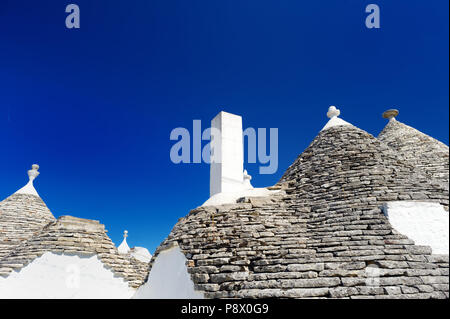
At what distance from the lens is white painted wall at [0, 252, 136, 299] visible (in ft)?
25.4

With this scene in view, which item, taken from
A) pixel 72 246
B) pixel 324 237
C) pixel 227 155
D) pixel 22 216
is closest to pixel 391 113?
pixel 227 155

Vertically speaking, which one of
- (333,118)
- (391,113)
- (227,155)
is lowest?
(227,155)

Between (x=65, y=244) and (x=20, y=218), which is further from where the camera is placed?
(x=20, y=218)

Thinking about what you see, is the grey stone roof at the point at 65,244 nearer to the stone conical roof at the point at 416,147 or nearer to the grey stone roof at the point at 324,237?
the grey stone roof at the point at 324,237

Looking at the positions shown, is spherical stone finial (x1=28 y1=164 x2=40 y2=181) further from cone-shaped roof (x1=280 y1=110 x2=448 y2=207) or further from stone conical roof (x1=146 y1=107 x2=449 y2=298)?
cone-shaped roof (x1=280 y1=110 x2=448 y2=207)

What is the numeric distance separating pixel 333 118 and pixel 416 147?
14.0 feet

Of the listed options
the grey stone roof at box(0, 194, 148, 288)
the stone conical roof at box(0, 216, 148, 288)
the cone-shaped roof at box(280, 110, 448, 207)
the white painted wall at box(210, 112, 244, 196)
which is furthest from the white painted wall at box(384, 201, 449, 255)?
the stone conical roof at box(0, 216, 148, 288)

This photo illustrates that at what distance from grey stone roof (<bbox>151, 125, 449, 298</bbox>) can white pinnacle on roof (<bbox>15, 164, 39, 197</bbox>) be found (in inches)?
421

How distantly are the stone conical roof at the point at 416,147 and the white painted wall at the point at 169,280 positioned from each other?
723 cm

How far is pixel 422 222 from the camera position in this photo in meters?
4.18

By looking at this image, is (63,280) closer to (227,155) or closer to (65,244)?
(65,244)

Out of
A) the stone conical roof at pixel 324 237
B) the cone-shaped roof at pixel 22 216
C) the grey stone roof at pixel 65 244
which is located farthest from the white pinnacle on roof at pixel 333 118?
the cone-shaped roof at pixel 22 216
